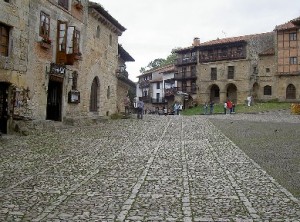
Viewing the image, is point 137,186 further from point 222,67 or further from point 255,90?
point 222,67

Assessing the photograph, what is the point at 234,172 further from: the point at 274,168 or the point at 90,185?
the point at 90,185

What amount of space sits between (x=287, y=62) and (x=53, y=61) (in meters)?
38.6

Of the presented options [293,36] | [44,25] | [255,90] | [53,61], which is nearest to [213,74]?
[255,90]

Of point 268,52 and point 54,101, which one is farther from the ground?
point 268,52

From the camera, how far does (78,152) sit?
11430 mm

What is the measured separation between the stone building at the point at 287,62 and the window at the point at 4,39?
4169 cm

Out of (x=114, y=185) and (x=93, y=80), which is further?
(x=93, y=80)

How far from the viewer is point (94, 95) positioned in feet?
88.9

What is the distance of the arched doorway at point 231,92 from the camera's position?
56.8 metres

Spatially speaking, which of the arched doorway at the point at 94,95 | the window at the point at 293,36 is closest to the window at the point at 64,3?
the arched doorway at the point at 94,95

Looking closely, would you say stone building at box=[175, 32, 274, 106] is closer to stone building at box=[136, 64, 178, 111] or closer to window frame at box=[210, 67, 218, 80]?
window frame at box=[210, 67, 218, 80]

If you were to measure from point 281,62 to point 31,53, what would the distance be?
133 feet

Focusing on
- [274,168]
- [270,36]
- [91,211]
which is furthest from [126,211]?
[270,36]

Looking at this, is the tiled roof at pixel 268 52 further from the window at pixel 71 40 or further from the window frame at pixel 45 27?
the window frame at pixel 45 27
